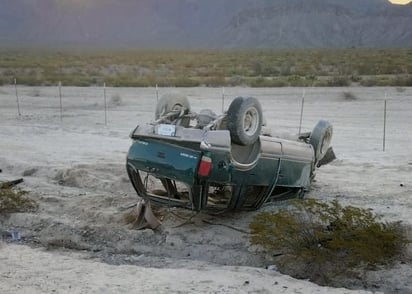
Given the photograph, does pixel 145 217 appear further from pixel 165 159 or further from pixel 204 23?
pixel 204 23

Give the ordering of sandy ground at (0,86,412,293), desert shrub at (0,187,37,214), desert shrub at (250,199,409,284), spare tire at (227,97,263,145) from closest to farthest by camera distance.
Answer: sandy ground at (0,86,412,293) < desert shrub at (250,199,409,284) < spare tire at (227,97,263,145) < desert shrub at (0,187,37,214)

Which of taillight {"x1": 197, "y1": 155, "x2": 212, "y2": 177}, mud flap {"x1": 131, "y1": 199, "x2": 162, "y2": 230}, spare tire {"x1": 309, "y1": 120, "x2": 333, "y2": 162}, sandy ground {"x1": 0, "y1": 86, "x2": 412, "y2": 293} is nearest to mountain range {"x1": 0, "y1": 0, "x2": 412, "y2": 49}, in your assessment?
sandy ground {"x1": 0, "y1": 86, "x2": 412, "y2": 293}

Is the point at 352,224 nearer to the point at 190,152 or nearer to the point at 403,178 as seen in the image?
the point at 190,152

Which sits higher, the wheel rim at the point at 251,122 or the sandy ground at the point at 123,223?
the wheel rim at the point at 251,122

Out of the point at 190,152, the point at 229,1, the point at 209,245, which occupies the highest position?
the point at 229,1

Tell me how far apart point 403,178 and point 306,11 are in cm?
14347

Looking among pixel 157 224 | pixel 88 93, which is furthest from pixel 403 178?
pixel 88 93

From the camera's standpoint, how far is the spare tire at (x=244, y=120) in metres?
8.48

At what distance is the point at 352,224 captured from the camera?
8297 millimetres

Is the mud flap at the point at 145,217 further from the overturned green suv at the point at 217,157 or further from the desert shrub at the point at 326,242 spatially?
the desert shrub at the point at 326,242

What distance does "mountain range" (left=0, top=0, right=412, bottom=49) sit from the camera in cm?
14500

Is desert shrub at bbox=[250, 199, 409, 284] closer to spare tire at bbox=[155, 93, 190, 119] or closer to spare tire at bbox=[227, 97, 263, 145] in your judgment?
spare tire at bbox=[227, 97, 263, 145]

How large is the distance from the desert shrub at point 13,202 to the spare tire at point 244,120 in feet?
12.4

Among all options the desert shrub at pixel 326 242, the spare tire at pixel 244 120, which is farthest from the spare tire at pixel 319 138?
the desert shrub at pixel 326 242
